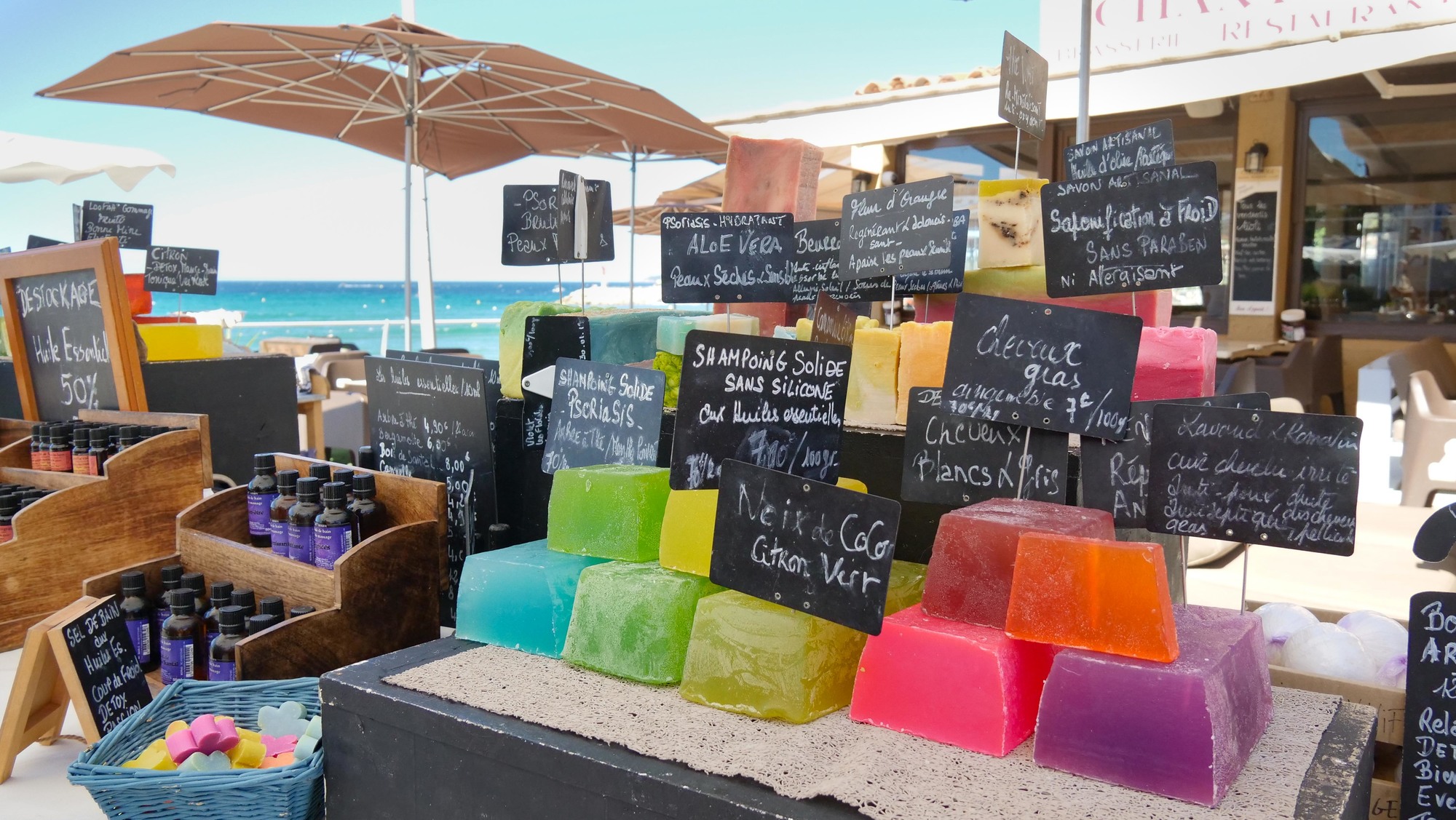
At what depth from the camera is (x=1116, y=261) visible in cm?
158

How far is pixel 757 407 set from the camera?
1.48 m

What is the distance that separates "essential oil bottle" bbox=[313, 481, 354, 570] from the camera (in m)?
1.80

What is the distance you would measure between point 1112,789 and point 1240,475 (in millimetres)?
489

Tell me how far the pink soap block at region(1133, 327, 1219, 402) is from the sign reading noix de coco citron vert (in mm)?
3198

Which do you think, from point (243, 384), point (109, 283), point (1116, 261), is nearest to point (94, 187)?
point (243, 384)

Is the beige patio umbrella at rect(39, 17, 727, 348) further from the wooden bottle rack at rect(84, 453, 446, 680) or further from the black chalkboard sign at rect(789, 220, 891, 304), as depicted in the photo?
the wooden bottle rack at rect(84, 453, 446, 680)

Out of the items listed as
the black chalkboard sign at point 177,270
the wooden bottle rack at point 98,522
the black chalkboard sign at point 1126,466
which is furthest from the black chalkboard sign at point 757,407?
the black chalkboard sign at point 177,270

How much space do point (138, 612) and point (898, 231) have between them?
167 cm

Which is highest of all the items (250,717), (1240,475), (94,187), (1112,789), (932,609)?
(94,187)

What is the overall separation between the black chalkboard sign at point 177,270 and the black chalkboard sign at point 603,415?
2.88 meters

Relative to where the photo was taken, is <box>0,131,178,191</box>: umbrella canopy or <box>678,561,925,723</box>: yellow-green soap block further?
<box>0,131,178,191</box>: umbrella canopy

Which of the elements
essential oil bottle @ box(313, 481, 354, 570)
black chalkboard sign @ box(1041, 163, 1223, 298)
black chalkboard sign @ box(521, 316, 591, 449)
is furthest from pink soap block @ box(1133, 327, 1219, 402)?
essential oil bottle @ box(313, 481, 354, 570)

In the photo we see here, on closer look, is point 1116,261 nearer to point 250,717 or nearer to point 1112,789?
point 1112,789

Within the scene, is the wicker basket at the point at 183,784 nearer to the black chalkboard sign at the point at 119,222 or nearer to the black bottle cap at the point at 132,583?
the black bottle cap at the point at 132,583
